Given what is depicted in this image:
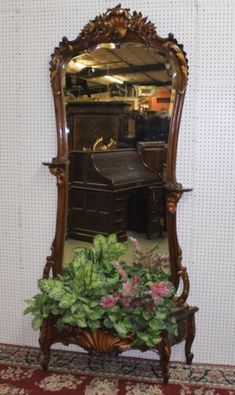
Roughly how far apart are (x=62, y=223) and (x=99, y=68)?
918mm

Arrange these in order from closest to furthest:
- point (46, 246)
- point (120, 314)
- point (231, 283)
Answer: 1. point (120, 314)
2. point (231, 283)
3. point (46, 246)

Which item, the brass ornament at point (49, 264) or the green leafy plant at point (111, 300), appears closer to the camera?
the green leafy plant at point (111, 300)

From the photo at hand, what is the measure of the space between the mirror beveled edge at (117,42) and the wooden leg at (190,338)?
12cm

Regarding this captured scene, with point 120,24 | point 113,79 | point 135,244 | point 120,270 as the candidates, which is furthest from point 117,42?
point 120,270

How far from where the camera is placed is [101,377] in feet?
8.32

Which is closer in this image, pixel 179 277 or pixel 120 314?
pixel 120 314

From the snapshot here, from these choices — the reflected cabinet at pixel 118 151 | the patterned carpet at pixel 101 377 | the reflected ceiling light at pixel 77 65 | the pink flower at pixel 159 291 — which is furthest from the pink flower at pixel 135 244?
the reflected ceiling light at pixel 77 65

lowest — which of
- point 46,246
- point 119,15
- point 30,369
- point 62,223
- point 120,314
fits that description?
point 30,369

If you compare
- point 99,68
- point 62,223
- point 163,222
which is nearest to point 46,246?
point 62,223

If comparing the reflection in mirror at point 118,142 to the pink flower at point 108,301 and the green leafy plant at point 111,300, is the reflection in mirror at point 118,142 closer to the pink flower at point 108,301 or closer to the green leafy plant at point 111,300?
the green leafy plant at point 111,300

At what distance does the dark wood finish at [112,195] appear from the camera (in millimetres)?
2539

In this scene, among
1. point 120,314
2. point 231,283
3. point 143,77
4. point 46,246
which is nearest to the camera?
→ point 120,314

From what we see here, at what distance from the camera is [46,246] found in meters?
2.75

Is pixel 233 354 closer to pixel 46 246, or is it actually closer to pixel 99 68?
pixel 46 246
